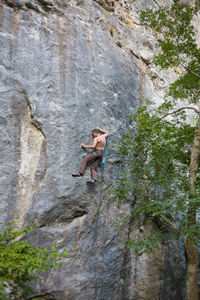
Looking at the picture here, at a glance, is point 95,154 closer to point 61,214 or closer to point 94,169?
point 94,169

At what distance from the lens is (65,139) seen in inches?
239

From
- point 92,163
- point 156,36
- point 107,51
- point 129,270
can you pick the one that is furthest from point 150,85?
point 129,270

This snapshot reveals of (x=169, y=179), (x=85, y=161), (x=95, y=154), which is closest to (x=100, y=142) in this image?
(x=95, y=154)

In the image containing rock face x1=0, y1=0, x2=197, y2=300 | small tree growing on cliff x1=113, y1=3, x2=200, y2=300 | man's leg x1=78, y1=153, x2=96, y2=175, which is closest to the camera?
small tree growing on cliff x1=113, y1=3, x2=200, y2=300

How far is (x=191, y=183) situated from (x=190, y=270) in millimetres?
1804

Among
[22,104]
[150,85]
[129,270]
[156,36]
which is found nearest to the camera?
[22,104]

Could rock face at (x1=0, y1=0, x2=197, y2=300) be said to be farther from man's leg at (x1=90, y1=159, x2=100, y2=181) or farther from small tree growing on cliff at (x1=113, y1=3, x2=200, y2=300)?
small tree growing on cliff at (x1=113, y1=3, x2=200, y2=300)

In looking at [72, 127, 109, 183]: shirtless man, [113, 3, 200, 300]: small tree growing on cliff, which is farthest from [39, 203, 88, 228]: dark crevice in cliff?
[113, 3, 200, 300]: small tree growing on cliff

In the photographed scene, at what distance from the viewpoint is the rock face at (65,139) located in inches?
211

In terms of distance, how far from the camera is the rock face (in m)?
5.36

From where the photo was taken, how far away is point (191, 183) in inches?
216

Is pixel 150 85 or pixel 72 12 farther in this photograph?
pixel 150 85

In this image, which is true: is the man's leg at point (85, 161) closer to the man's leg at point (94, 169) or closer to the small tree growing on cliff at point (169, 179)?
the man's leg at point (94, 169)

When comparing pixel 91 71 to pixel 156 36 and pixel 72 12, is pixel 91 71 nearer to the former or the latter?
pixel 72 12
